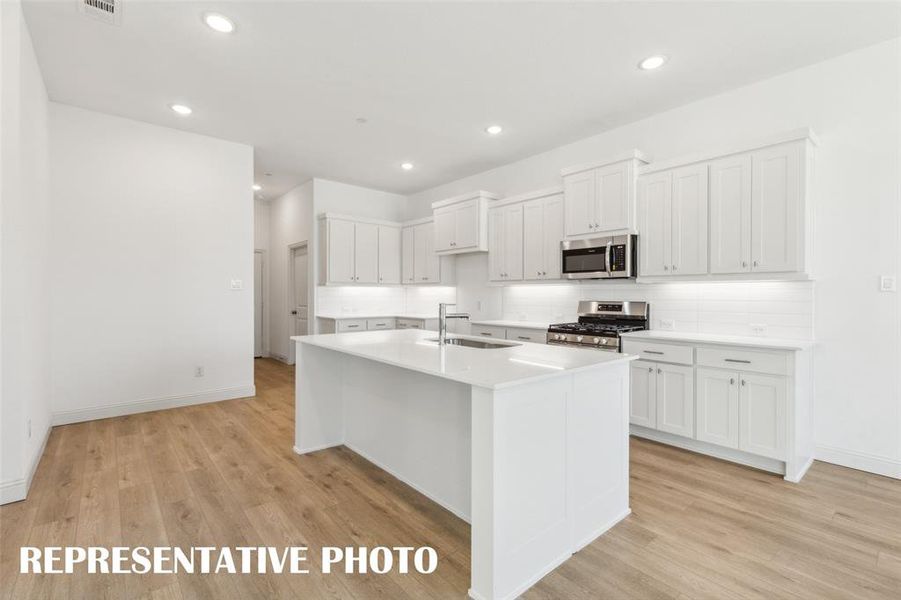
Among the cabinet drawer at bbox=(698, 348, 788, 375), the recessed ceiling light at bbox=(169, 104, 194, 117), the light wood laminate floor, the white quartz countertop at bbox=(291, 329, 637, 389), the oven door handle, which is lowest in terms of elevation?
the light wood laminate floor

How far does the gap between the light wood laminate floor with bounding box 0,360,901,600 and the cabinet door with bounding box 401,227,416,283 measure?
11.7 ft

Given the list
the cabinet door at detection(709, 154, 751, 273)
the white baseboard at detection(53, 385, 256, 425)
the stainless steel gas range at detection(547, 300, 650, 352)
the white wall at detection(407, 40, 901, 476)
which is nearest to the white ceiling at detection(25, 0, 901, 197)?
the white wall at detection(407, 40, 901, 476)

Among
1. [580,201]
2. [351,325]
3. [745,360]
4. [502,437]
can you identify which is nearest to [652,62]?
[580,201]

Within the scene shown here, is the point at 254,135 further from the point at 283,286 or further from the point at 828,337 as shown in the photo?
the point at 828,337

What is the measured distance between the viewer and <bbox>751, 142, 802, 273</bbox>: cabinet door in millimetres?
2945

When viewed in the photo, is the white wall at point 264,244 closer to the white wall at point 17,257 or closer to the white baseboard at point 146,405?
the white baseboard at point 146,405

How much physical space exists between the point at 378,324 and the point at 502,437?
4.60 meters

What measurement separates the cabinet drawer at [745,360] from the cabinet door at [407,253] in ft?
13.8

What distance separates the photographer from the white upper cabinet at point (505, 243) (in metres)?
4.95

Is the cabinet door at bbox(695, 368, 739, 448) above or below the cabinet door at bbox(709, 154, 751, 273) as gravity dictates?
below

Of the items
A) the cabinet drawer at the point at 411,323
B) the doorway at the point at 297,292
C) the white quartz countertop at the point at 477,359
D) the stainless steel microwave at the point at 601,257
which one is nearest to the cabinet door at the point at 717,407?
the stainless steel microwave at the point at 601,257

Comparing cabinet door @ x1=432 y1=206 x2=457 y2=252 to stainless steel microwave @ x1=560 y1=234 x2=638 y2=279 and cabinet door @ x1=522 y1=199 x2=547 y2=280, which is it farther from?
stainless steel microwave @ x1=560 y1=234 x2=638 y2=279

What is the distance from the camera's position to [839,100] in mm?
3039

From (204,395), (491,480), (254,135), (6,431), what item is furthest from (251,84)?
(491,480)
